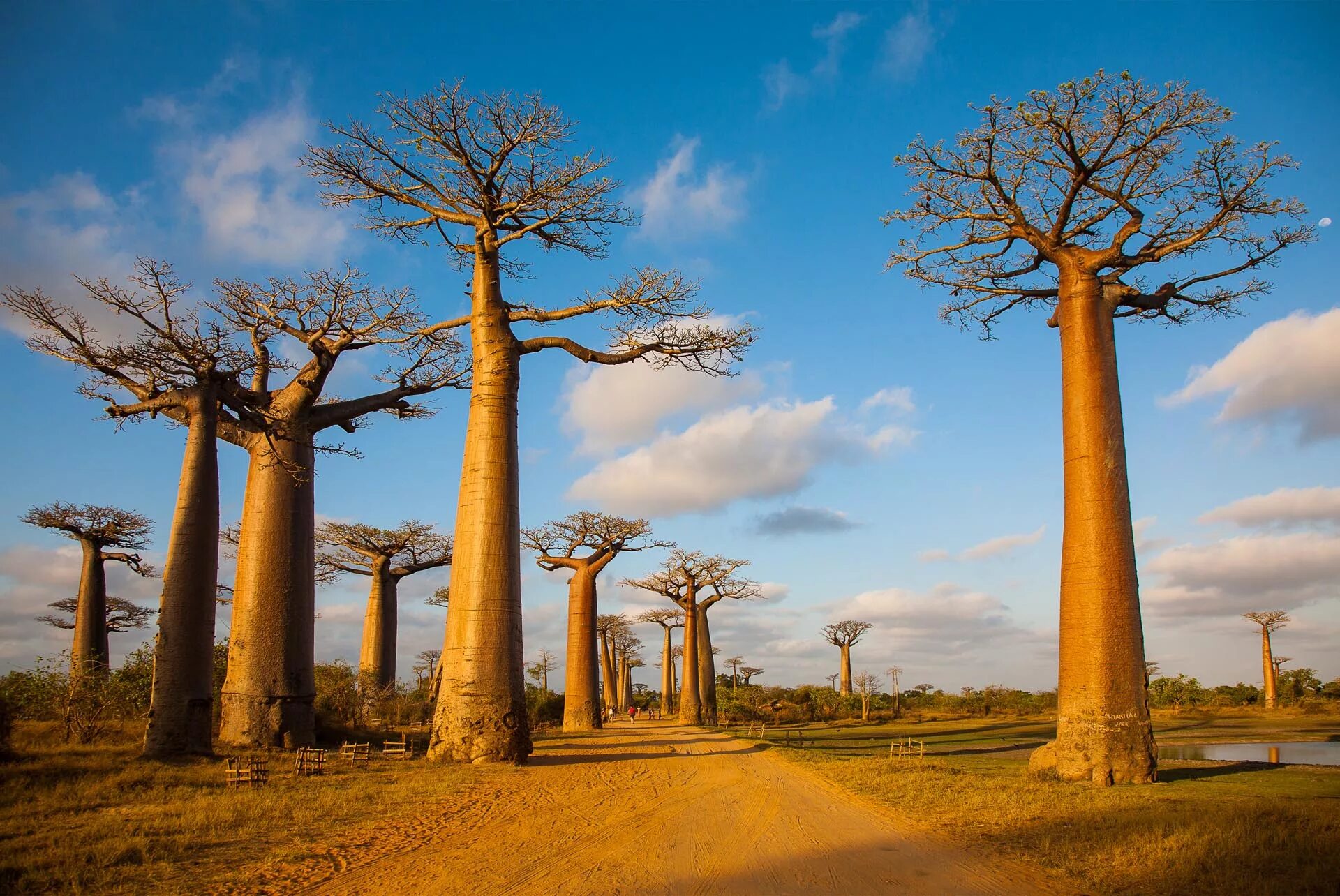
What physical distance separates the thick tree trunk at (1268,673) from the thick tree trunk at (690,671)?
81.1ft

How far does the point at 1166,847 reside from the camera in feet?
19.1

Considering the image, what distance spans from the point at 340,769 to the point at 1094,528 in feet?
35.3

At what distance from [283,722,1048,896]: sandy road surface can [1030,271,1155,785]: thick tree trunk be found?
137 inches

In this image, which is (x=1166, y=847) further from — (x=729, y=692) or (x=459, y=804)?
(x=729, y=692)

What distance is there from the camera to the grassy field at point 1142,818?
17.3ft

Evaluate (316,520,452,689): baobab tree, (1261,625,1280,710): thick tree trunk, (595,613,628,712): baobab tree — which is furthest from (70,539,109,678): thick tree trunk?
(1261,625,1280,710): thick tree trunk

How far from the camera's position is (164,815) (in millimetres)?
7125

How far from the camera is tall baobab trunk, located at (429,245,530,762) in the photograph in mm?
12203

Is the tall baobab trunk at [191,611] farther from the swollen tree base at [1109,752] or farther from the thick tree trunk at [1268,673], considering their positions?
the thick tree trunk at [1268,673]

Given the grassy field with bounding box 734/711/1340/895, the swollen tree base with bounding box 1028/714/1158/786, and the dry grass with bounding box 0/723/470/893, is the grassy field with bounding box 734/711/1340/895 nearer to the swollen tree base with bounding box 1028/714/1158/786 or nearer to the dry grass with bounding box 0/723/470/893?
the swollen tree base with bounding box 1028/714/1158/786

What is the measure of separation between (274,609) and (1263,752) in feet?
61.8

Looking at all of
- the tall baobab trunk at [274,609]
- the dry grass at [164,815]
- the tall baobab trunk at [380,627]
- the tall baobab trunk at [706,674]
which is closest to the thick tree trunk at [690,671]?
the tall baobab trunk at [706,674]

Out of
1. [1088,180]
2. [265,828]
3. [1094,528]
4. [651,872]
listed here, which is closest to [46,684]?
[265,828]

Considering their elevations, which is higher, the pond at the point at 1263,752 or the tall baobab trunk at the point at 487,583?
the tall baobab trunk at the point at 487,583
